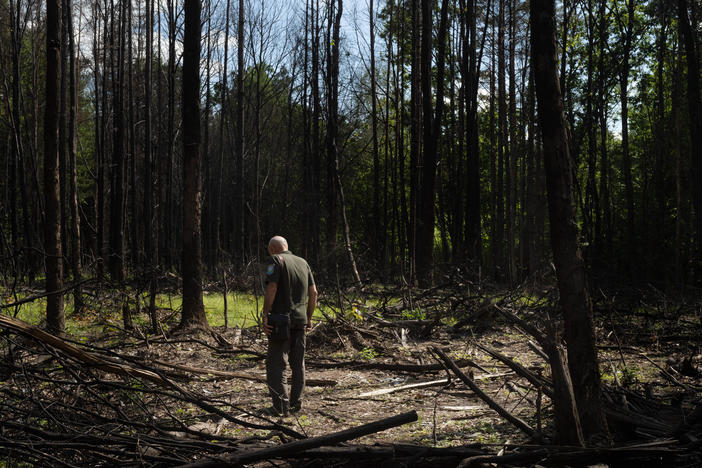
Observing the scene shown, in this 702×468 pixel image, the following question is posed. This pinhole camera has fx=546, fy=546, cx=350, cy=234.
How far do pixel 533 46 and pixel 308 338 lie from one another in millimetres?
6448

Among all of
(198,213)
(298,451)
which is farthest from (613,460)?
(198,213)

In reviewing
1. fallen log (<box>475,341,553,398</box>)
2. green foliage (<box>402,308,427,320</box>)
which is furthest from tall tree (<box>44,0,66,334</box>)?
green foliage (<box>402,308,427,320</box>)

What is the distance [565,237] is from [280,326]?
10.7 ft

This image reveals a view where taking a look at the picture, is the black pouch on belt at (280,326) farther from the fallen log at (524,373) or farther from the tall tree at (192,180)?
the tall tree at (192,180)

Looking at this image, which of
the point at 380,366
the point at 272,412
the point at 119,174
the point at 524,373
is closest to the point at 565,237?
the point at 524,373

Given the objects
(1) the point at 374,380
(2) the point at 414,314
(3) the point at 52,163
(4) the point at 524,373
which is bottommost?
(1) the point at 374,380

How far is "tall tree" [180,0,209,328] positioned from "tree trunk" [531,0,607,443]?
739cm

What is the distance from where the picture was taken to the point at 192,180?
1032cm

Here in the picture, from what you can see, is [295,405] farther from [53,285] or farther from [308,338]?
[53,285]

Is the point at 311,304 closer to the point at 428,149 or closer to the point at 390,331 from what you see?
the point at 390,331

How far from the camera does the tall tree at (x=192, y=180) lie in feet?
33.7

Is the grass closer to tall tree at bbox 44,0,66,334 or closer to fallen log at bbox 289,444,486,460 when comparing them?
tall tree at bbox 44,0,66,334

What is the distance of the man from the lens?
6.16 m

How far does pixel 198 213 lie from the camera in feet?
34.3
